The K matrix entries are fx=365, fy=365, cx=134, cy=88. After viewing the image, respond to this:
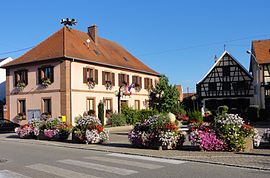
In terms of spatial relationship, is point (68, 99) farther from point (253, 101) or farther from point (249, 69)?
point (249, 69)

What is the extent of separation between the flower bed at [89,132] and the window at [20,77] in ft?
58.1

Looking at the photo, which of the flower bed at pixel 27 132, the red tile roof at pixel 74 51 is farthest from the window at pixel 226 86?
the flower bed at pixel 27 132

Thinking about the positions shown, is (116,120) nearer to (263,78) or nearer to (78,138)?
(78,138)

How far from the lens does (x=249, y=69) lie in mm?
55844

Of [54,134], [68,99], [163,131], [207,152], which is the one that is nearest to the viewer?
[207,152]

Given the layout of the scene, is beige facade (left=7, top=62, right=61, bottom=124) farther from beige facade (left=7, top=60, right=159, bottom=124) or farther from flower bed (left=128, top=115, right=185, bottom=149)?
flower bed (left=128, top=115, right=185, bottom=149)

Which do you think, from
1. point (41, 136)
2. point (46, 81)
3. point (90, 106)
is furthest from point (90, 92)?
point (41, 136)

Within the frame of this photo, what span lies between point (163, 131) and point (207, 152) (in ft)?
6.49

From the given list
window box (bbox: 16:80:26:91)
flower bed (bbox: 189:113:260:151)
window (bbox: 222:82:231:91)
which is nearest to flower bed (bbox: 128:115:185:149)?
flower bed (bbox: 189:113:260:151)

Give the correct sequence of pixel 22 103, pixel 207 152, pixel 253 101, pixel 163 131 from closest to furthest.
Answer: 1. pixel 207 152
2. pixel 163 131
3. pixel 22 103
4. pixel 253 101

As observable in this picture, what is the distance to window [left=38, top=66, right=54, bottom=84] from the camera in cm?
3150

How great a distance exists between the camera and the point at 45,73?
105ft

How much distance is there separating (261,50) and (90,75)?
2229cm

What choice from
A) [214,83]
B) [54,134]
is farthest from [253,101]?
[54,134]
